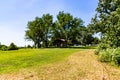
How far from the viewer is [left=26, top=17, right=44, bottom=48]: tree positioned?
86338 mm

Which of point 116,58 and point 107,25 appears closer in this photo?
point 116,58

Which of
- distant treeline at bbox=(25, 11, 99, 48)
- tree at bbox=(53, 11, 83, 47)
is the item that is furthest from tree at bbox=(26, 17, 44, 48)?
tree at bbox=(53, 11, 83, 47)

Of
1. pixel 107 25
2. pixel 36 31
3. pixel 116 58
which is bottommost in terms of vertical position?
pixel 116 58

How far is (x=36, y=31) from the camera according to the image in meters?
86.4

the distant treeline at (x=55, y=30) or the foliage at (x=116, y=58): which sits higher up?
the distant treeline at (x=55, y=30)

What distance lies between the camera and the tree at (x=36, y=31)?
86.3 m

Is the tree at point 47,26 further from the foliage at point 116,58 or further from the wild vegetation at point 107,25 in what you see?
the foliage at point 116,58

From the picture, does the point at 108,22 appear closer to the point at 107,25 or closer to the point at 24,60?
the point at 107,25

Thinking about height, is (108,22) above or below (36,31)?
below

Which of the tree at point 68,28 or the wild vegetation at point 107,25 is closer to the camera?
the wild vegetation at point 107,25

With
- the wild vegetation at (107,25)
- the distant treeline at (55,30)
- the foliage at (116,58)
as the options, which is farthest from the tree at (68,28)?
the foliage at (116,58)

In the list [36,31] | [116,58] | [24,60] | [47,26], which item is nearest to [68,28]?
[47,26]

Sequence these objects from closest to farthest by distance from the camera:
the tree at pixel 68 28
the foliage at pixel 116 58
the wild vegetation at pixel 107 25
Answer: the foliage at pixel 116 58 < the wild vegetation at pixel 107 25 < the tree at pixel 68 28

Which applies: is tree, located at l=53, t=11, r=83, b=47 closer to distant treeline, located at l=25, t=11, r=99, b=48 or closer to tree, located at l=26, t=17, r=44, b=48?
distant treeline, located at l=25, t=11, r=99, b=48
